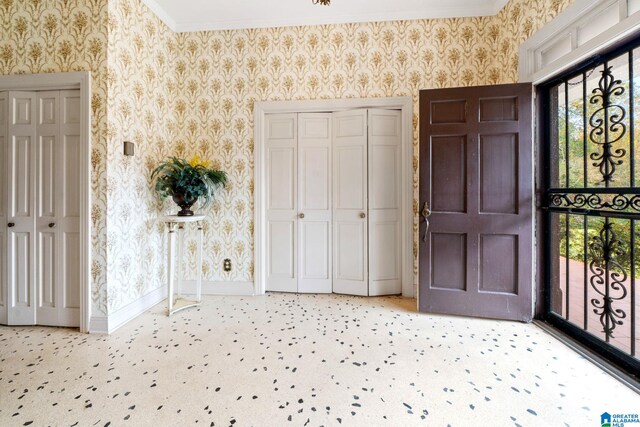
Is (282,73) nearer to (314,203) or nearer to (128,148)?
(314,203)

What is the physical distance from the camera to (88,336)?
230cm

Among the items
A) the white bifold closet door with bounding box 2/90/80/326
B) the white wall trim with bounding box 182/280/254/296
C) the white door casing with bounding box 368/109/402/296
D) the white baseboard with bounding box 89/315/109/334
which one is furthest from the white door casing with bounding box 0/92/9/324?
the white door casing with bounding box 368/109/402/296

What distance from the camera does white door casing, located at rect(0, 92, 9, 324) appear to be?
2.42 m

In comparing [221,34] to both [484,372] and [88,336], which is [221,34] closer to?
[88,336]

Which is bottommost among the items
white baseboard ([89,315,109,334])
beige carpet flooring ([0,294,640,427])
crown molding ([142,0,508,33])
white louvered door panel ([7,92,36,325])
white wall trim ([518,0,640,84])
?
beige carpet flooring ([0,294,640,427])

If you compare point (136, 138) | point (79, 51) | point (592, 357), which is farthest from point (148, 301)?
point (592, 357)

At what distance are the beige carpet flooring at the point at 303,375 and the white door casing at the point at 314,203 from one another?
75 cm

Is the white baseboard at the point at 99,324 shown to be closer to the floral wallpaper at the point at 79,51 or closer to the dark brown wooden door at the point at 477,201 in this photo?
the floral wallpaper at the point at 79,51

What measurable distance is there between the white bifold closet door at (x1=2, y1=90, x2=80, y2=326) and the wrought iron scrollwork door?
13.7 ft

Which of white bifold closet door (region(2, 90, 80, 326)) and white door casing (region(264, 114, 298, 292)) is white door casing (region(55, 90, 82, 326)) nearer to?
white bifold closet door (region(2, 90, 80, 326))

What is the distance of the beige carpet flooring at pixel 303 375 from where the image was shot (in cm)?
144

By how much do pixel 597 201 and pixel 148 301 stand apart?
13.2 feet

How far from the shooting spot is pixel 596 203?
78.7 inches

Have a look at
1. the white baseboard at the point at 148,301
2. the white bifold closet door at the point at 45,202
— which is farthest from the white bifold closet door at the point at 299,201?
the white bifold closet door at the point at 45,202
